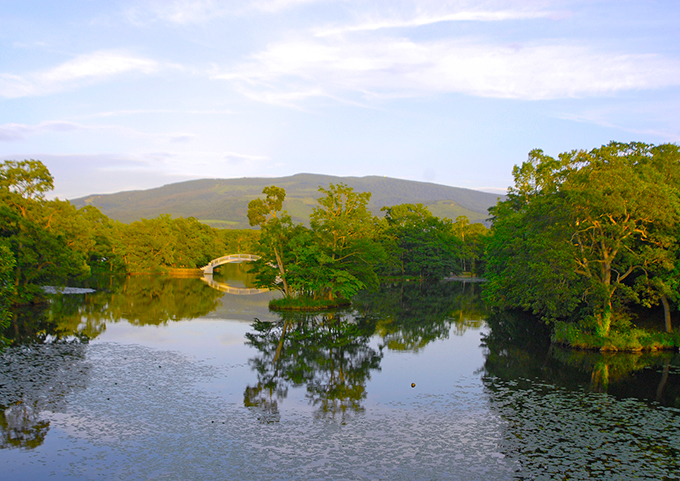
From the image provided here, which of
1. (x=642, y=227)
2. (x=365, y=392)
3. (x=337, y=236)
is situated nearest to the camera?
(x=365, y=392)

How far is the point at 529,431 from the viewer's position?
15.4m

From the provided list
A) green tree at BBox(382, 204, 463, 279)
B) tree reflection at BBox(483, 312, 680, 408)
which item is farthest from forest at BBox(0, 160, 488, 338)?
green tree at BBox(382, 204, 463, 279)

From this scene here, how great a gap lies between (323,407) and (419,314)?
29.1 meters

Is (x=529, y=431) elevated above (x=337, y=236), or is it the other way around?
(x=337, y=236)

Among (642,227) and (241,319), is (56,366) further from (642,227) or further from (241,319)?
(642,227)

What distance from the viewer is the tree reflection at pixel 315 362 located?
1805cm

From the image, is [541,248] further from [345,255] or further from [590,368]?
[345,255]

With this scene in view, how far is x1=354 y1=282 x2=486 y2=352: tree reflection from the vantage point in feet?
110

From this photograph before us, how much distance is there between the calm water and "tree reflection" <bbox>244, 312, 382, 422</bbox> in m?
0.13

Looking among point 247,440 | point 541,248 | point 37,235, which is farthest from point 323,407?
point 37,235

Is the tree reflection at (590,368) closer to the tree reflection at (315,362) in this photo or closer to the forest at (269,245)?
the tree reflection at (315,362)

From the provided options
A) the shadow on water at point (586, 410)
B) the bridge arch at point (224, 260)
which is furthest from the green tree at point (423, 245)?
the shadow on water at point (586, 410)

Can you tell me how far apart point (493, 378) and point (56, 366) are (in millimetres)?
18252

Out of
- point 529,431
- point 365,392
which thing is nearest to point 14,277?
point 365,392
